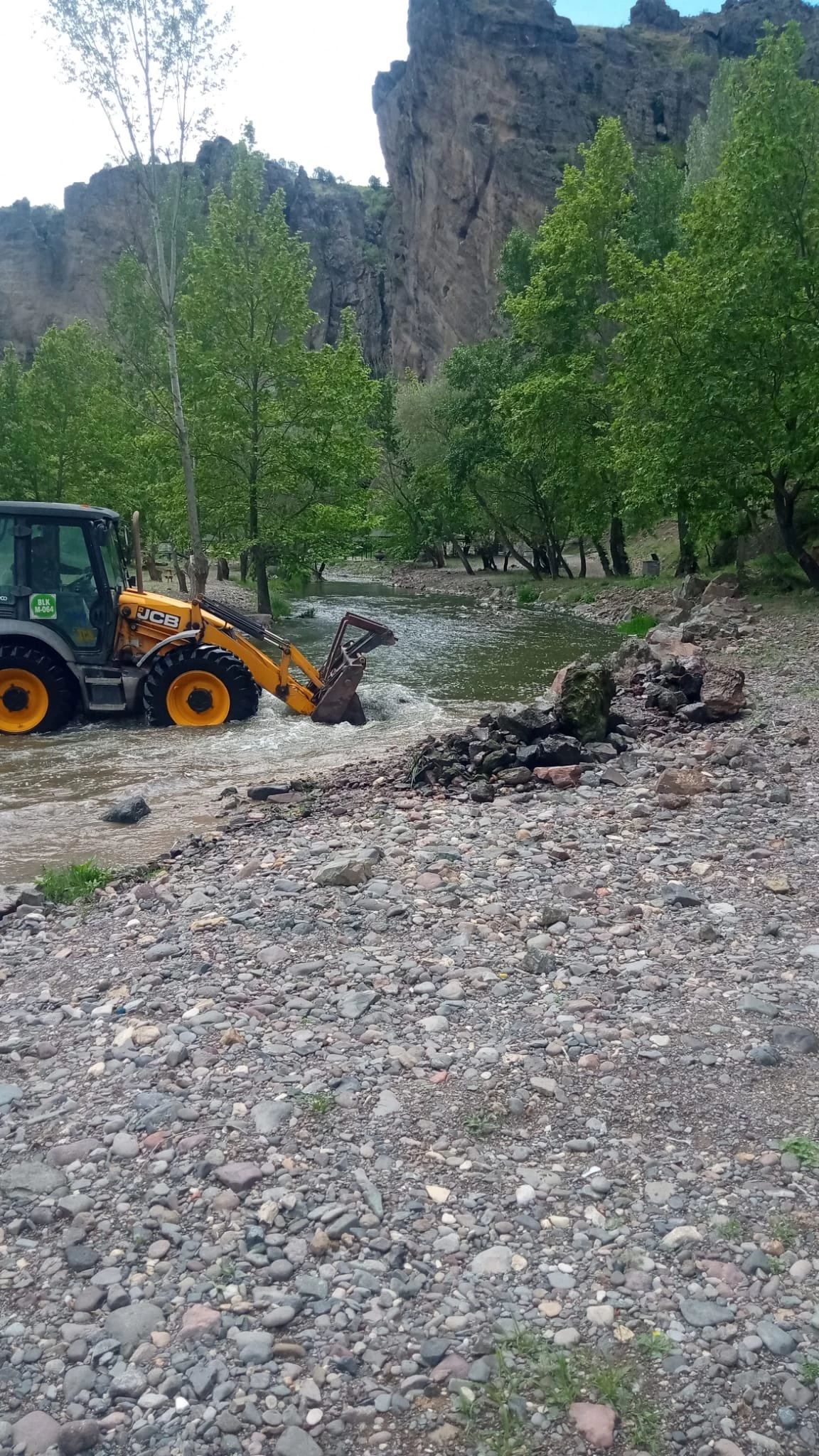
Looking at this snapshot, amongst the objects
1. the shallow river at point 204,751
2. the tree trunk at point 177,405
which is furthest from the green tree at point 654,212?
the shallow river at point 204,751

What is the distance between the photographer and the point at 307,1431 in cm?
263

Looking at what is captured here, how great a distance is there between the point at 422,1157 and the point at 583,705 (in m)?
6.51

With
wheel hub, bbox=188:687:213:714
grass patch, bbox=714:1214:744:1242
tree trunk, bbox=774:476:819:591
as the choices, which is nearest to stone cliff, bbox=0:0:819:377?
tree trunk, bbox=774:476:819:591

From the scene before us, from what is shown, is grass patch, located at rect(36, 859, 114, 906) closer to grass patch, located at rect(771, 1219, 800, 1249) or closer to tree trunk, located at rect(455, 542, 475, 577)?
grass patch, located at rect(771, 1219, 800, 1249)

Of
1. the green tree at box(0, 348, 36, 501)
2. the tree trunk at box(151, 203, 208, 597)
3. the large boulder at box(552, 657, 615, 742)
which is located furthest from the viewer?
the green tree at box(0, 348, 36, 501)

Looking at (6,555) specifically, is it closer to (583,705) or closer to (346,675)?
(346,675)

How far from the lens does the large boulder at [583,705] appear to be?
964 centimetres

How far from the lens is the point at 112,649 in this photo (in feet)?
→ 45.4

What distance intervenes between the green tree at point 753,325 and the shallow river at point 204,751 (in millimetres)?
4553

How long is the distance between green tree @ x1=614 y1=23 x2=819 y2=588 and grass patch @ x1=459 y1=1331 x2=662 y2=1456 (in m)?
18.2

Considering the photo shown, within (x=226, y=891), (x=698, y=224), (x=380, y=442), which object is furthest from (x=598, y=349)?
(x=226, y=891)

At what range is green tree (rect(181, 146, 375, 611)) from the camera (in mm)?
26297

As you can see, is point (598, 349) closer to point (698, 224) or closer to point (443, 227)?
point (698, 224)

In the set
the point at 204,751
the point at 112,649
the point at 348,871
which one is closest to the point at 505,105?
the point at 112,649
